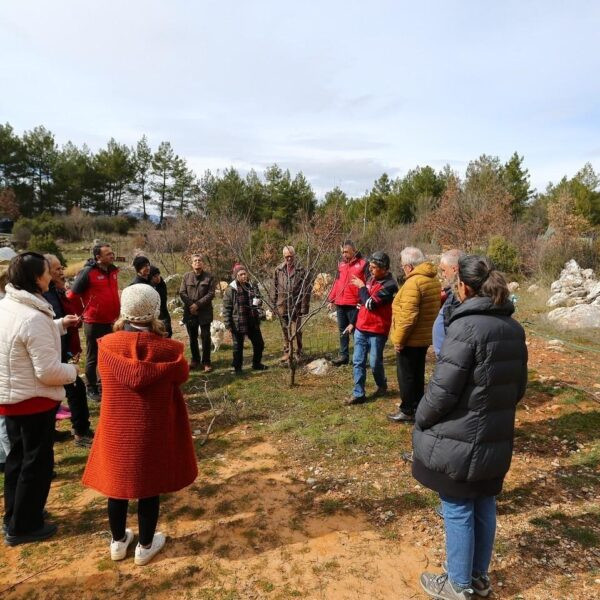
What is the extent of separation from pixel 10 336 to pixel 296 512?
223 centimetres

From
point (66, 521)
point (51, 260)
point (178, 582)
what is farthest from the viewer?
point (51, 260)

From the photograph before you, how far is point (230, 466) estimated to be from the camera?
12.0 feet

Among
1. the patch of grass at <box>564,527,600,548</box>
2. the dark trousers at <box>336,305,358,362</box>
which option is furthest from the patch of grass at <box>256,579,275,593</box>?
the dark trousers at <box>336,305,358,362</box>

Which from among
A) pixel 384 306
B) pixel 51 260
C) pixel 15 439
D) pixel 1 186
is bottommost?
pixel 15 439

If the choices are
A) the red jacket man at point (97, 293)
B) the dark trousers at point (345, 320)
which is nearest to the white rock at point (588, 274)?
the dark trousers at point (345, 320)

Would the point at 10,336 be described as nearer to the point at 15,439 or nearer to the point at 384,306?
the point at 15,439

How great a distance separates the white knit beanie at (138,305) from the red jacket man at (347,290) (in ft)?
12.1

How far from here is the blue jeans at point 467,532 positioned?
204cm

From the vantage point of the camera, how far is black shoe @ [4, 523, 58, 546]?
266 centimetres

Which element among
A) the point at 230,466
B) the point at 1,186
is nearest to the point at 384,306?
the point at 230,466

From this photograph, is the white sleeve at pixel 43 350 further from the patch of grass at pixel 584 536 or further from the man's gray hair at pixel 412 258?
the patch of grass at pixel 584 536

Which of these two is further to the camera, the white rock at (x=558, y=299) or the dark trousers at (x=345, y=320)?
the white rock at (x=558, y=299)

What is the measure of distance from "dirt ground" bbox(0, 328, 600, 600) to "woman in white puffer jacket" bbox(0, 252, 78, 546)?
0.85ft

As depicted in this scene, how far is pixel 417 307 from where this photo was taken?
3.69 metres
